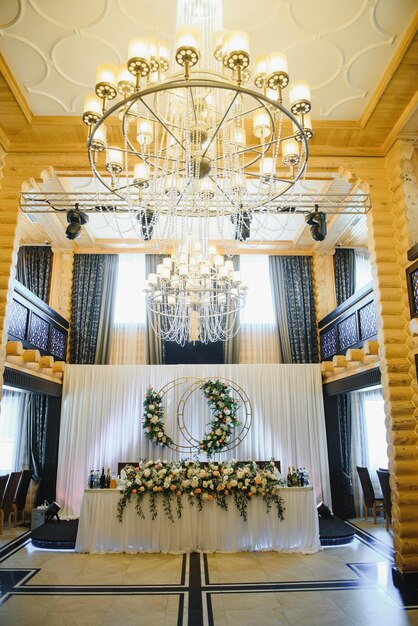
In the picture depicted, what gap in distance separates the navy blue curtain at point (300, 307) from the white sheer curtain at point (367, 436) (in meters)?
1.49

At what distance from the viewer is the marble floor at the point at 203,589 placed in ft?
14.2

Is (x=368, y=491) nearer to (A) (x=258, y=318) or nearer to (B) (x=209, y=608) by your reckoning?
(A) (x=258, y=318)

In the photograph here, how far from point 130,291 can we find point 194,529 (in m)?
6.06

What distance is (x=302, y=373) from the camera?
386 inches

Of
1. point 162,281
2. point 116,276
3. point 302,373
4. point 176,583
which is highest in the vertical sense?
point 116,276

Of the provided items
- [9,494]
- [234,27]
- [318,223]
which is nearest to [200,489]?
[9,494]

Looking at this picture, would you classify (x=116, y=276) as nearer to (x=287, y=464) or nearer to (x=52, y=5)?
(x=287, y=464)

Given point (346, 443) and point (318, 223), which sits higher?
point (318, 223)

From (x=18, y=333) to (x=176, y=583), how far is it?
14.3 feet

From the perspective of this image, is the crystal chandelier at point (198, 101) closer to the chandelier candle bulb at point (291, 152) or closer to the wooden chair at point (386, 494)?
the chandelier candle bulb at point (291, 152)

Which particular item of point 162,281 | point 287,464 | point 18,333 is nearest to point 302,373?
point 287,464

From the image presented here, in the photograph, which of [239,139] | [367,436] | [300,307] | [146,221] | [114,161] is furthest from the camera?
[300,307]

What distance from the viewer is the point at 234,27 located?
15.0 feet

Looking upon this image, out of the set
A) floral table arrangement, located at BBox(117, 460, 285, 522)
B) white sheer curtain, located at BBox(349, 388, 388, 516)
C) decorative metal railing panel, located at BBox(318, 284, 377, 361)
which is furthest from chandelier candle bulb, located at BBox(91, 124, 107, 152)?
white sheer curtain, located at BBox(349, 388, 388, 516)
